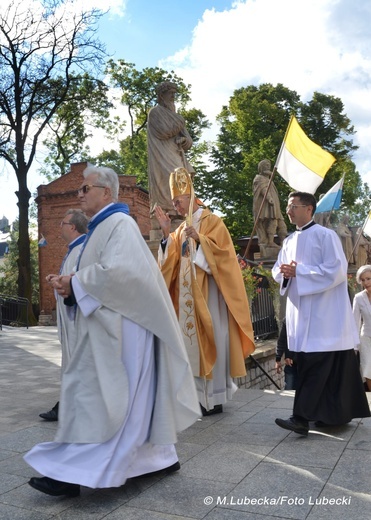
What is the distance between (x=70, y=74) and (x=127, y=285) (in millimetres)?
25554

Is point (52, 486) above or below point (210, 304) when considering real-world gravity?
below

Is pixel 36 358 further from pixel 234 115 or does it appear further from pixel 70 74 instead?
pixel 234 115

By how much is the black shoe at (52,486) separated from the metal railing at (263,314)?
7.58 metres

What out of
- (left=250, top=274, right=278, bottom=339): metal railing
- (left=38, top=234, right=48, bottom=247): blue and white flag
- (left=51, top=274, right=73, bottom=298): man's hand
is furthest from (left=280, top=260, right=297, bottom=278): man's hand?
(left=38, top=234, right=48, bottom=247): blue and white flag

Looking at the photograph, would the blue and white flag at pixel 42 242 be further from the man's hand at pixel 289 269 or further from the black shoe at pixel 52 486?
the black shoe at pixel 52 486

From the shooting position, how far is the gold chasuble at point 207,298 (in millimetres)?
5527

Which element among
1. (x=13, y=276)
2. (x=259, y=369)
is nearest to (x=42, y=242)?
(x=13, y=276)

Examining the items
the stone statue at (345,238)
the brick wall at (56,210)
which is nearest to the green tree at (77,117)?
the brick wall at (56,210)

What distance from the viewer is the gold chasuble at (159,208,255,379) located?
218 inches

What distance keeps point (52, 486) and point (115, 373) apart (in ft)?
2.41

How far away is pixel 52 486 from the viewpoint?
3180 mm

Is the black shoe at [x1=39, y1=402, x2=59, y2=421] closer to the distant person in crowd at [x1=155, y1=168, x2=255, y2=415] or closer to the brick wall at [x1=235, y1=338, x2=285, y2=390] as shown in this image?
the distant person in crowd at [x1=155, y1=168, x2=255, y2=415]

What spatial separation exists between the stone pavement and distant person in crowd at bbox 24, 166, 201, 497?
0.48 feet

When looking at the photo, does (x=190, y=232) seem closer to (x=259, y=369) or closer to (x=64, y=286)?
(x=64, y=286)
